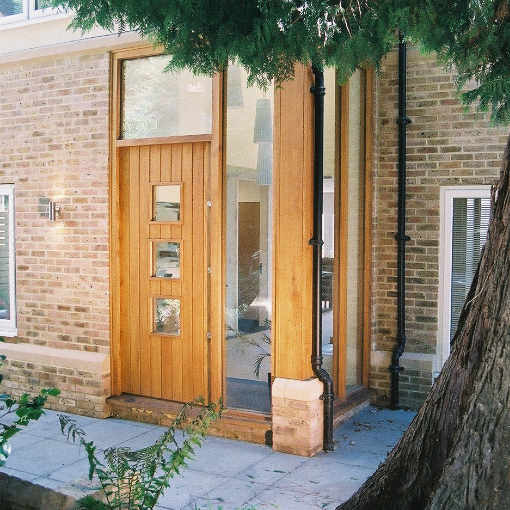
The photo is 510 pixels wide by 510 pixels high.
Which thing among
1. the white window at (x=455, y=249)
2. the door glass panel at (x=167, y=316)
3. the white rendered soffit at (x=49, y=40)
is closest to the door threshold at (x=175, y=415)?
the door glass panel at (x=167, y=316)

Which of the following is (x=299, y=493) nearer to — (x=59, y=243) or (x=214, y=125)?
(x=214, y=125)

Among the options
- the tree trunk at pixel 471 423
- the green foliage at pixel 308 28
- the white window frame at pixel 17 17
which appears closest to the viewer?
the tree trunk at pixel 471 423

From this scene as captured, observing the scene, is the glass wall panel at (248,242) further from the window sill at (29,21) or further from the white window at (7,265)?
the white window at (7,265)

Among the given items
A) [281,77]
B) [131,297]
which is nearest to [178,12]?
[281,77]

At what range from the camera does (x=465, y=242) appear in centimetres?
724

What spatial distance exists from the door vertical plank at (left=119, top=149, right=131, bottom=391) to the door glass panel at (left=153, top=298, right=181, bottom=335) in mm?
341

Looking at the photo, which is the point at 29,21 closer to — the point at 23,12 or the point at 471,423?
the point at 23,12

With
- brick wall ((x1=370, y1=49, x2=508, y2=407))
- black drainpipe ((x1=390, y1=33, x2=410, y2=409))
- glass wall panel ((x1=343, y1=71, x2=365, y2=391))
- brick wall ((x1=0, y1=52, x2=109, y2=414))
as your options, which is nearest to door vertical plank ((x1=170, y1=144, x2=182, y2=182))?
brick wall ((x1=0, y1=52, x2=109, y2=414))

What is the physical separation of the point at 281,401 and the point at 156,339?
1.57 meters

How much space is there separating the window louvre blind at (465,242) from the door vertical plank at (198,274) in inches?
103

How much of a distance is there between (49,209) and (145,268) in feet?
4.35

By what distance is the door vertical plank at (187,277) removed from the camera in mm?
6750

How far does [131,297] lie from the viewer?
7164 millimetres

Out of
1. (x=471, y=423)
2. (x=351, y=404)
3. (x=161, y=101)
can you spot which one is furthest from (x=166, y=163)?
(x=471, y=423)
